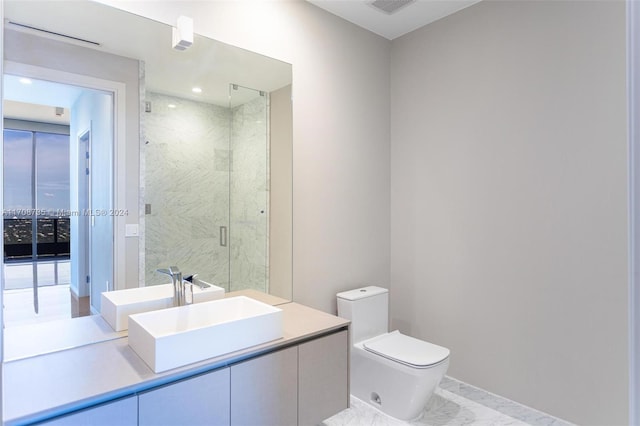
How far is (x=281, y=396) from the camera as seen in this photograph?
64.6 inches

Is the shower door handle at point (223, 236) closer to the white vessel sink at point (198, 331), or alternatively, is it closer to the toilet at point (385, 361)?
the white vessel sink at point (198, 331)

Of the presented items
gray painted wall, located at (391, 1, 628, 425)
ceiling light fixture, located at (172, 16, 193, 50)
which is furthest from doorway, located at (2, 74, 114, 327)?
gray painted wall, located at (391, 1, 628, 425)

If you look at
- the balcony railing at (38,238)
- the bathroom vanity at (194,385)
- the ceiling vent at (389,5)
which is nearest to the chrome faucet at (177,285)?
the bathroom vanity at (194,385)

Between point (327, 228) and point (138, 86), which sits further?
point (327, 228)

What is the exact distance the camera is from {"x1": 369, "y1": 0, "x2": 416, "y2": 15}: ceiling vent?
2.43 meters

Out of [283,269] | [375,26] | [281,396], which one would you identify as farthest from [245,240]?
[375,26]

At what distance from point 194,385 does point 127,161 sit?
3.41 feet

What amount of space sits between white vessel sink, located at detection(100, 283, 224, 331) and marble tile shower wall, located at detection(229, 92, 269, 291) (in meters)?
0.37

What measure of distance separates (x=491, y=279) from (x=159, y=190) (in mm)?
2066

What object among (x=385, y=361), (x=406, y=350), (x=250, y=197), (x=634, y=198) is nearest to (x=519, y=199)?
(x=406, y=350)

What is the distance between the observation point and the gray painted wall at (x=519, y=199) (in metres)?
1.96

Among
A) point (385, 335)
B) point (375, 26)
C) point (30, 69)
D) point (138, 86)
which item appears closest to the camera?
point (30, 69)

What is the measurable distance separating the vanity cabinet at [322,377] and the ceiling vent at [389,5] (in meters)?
2.07

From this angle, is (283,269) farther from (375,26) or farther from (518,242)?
(375,26)
